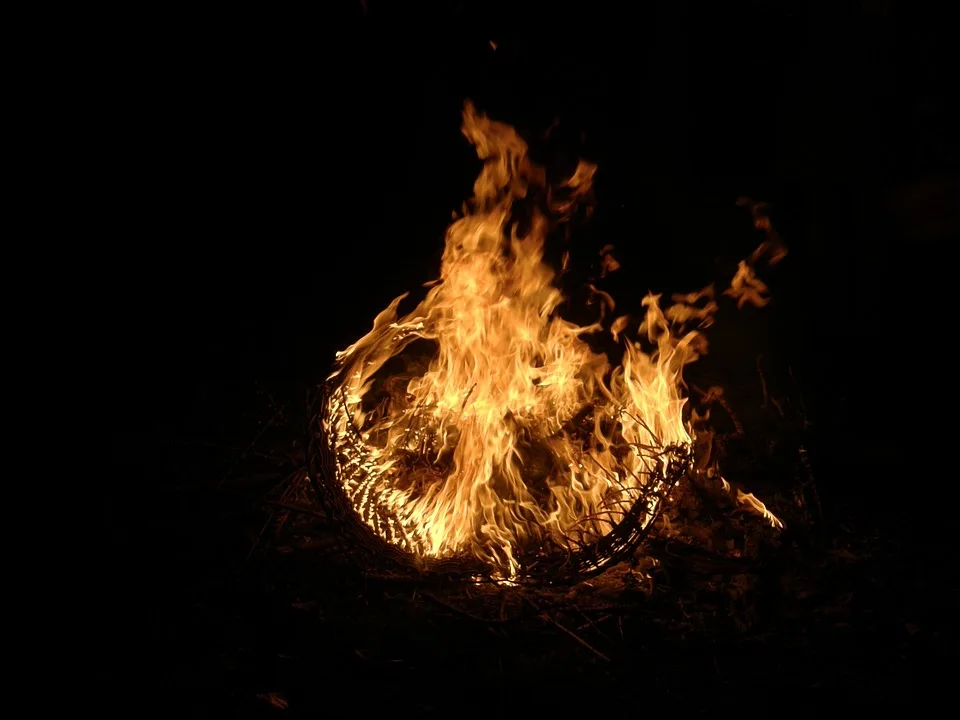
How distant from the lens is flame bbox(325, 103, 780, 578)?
11.1 ft

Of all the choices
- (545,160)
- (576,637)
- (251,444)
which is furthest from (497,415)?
(545,160)

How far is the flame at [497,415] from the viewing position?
3.37 metres

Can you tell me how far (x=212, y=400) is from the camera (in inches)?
187

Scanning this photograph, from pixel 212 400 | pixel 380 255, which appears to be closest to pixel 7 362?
pixel 212 400

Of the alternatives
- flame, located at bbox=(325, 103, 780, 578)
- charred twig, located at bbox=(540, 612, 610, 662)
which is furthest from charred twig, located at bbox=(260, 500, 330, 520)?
charred twig, located at bbox=(540, 612, 610, 662)

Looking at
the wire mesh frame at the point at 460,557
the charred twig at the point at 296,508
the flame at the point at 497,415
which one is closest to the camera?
the wire mesh frame at the point at 460,557

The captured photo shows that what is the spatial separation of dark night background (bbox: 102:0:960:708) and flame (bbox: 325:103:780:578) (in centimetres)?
80

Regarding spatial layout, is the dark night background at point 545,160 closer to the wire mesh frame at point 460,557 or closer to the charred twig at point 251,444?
the charred twig at point 251,444

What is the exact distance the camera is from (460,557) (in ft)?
10.5

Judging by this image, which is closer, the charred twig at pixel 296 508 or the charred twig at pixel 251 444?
the charred twig at pixel 296 508

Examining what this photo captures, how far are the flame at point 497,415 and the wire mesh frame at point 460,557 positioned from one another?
60 mm

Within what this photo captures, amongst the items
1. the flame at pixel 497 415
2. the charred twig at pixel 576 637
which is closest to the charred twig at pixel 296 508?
the flame at pixel 497 415

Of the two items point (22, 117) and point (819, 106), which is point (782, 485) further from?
point (22, 117)

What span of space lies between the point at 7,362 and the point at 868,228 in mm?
5821
